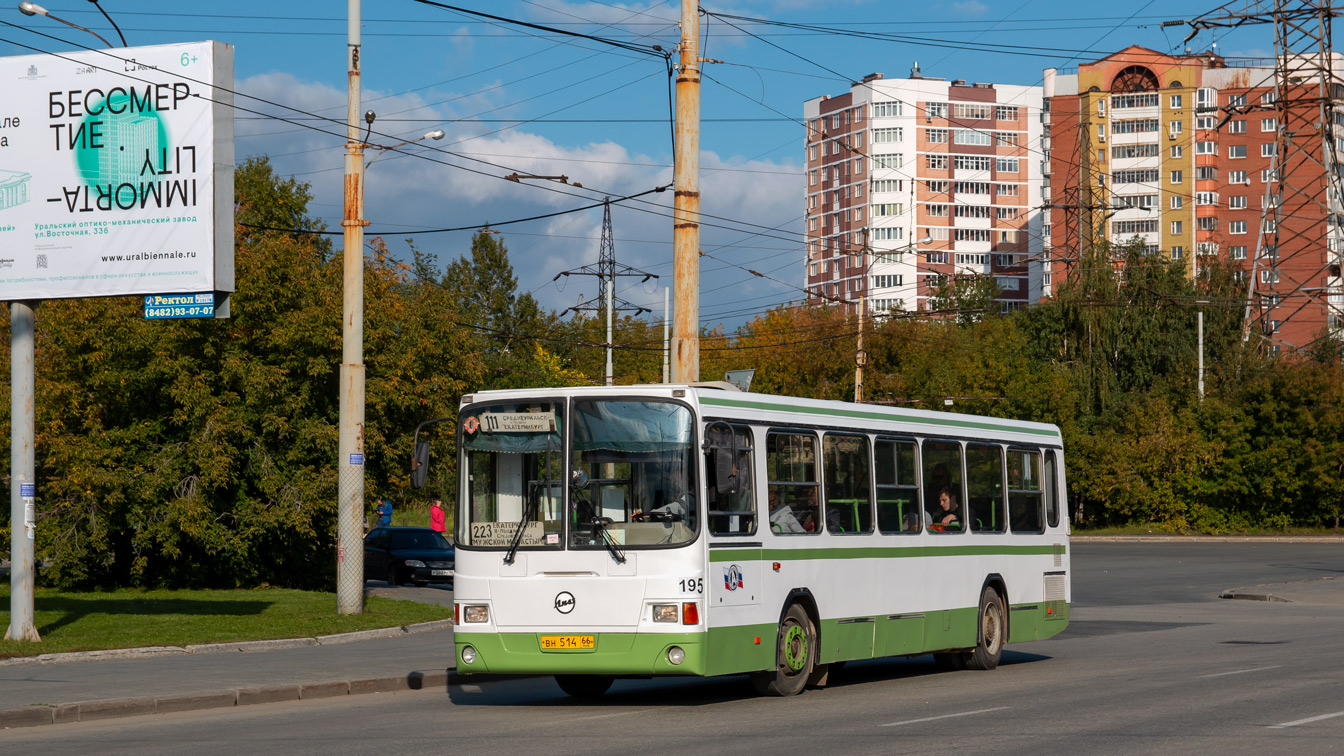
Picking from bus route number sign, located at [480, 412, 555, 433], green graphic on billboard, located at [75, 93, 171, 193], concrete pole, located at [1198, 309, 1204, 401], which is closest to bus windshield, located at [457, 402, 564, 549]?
bus route number sign, located at [480, 412, 555, 433]

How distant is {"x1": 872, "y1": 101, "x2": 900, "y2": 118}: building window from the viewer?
15600 cm

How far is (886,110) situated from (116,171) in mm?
142497

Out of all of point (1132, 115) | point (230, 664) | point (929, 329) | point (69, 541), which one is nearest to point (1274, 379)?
point (929, 329)

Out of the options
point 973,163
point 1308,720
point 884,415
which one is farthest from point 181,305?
point 973,163

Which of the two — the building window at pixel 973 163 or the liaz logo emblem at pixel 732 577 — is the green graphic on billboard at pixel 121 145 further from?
the building window at pixel 973 163

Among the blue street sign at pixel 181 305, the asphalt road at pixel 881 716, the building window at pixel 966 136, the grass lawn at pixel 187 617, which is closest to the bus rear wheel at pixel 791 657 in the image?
the asphalt road at pixel 881 716

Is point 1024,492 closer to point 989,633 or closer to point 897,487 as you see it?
point 989,633

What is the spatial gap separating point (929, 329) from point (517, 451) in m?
69.5

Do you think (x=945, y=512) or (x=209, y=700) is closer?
(x=209, y=700)

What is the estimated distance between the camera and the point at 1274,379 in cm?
5997

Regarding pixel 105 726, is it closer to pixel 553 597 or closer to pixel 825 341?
pixel 553 597

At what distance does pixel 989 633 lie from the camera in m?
18.1

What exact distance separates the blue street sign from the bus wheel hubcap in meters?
8.87

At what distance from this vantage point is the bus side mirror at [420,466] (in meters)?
13.5
